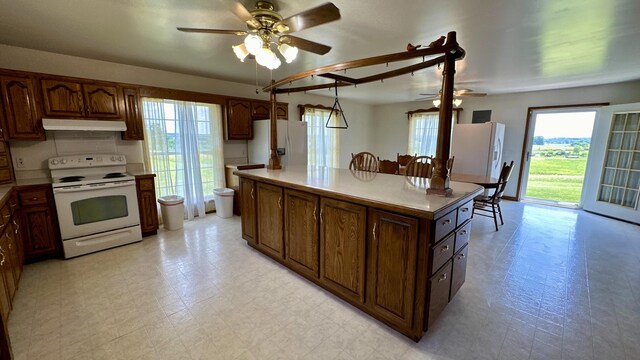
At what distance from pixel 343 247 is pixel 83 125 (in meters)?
3.33

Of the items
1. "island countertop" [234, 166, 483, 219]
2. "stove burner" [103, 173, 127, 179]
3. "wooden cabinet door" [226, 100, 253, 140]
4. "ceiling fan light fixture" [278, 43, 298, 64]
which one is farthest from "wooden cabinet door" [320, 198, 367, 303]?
"wooden cabinet door" [226, 100, 253, 140]

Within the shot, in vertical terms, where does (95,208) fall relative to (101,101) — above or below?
below

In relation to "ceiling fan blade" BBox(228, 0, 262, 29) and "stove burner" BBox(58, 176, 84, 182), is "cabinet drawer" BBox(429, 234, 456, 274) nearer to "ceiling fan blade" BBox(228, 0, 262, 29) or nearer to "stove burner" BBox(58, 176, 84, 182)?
"ceiling fan blade" BBox(228, 0, 262, 29)

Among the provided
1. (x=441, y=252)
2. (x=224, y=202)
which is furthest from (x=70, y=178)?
(x=441, y=252)

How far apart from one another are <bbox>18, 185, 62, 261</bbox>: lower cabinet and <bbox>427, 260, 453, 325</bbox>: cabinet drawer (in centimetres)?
387

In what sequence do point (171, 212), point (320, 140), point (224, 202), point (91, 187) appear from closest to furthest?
point (91, 187) → point (171, 212) → point (224, 202) → point (320, 140)

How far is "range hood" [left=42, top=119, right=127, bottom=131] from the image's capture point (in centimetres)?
281

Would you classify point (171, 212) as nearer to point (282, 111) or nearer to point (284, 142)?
point (284, 142)

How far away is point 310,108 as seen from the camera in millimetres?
5840

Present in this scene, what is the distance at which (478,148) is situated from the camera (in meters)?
5.00

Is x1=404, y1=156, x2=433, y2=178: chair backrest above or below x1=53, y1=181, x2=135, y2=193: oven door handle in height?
above

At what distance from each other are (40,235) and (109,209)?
63 cm

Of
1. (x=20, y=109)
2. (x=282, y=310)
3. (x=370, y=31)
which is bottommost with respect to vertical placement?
(x=282, y=310)

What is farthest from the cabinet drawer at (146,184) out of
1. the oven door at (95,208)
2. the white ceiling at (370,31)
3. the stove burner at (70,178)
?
the white ceiling at (370,31)
